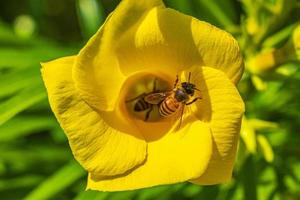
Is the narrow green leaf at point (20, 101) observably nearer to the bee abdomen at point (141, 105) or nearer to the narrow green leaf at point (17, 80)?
the narrow green leaf at point (17, 80)

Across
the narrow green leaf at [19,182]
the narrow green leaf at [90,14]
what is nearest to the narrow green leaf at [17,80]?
the narrow green leaf at [90,14]

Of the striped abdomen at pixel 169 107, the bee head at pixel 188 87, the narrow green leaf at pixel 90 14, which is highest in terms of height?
the bee head at pixel 188 87

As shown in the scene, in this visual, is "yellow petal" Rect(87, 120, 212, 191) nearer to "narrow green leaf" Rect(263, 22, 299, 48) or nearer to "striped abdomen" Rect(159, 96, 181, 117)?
"striped abdomen" Rect(159, 96, 181, 117)

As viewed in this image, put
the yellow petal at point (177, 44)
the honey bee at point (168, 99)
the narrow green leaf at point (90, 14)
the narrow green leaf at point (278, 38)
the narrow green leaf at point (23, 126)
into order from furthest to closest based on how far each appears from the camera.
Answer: the narrow green leaf at point (90, 14), the narrow green leaf at point (23, 126), the narrow green leaf at point (278, 38), the honey bee at point (168, 99), the yellow petal at point (177, 44)

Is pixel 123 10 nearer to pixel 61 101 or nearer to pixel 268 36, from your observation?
pixel 61 101

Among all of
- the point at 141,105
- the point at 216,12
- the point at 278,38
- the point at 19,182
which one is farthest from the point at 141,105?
the point at 19,182

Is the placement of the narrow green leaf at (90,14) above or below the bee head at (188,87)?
below

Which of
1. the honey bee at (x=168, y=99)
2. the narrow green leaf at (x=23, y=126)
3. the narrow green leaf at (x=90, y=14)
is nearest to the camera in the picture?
the honey bee at (x=168, y=99)
